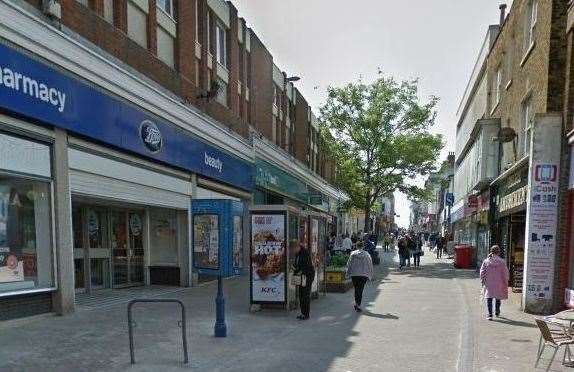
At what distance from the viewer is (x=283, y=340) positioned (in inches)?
295

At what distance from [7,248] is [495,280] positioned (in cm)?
961

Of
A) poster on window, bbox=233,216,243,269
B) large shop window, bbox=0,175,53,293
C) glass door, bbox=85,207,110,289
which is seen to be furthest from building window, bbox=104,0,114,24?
poster on window, bbox=233,216,243,269

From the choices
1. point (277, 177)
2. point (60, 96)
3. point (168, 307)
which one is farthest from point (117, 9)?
point (277, 177)

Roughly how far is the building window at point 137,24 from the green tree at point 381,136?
17.3 metres

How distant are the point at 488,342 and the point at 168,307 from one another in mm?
6552

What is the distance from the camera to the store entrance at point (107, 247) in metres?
11.4

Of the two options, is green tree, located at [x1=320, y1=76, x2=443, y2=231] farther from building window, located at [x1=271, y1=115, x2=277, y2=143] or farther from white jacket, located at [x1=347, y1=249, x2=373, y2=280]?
white jacket, located at [x1=347, y1=249, x2=373, y2=280]

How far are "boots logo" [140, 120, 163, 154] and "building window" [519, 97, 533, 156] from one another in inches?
410

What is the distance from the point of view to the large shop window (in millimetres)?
7902

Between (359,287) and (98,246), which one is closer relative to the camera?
(359,287)

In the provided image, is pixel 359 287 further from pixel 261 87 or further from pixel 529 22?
pixel 261 87

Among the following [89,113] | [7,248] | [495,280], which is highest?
[89,113]

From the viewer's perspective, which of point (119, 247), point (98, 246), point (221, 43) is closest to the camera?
point (98, 246)

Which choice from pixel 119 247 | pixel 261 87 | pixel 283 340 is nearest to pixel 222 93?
pixel 261 87
